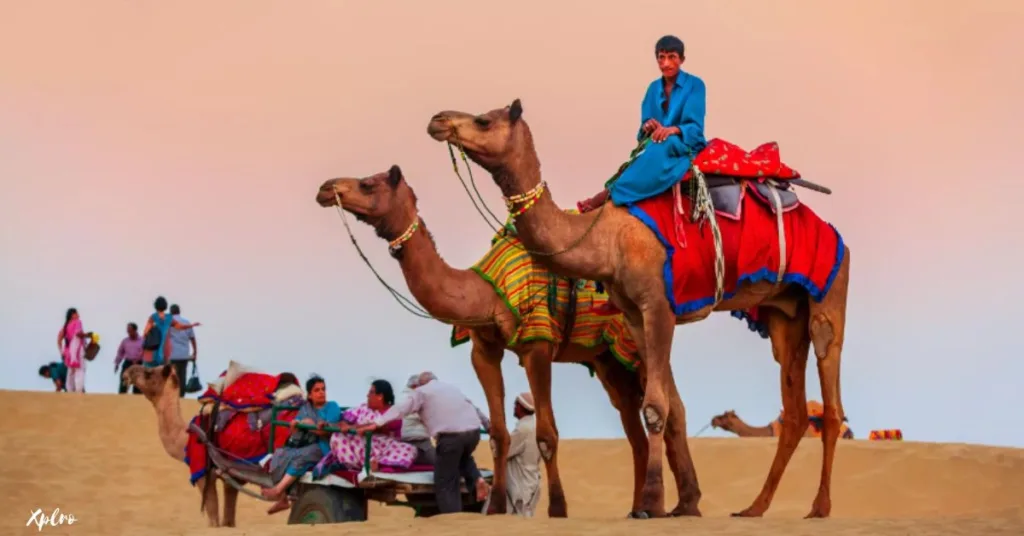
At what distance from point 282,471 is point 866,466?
32.0 feet

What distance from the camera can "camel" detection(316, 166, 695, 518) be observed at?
13438 mm

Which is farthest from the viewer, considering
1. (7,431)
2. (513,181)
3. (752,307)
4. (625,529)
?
(7,431)

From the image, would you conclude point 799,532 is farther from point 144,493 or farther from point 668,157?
point 144,493

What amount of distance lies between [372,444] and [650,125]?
3.40m

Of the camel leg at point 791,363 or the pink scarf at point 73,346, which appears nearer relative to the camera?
the camel leg at point 791,363

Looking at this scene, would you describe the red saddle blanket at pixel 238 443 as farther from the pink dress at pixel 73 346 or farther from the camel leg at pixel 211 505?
the pink dress at pixel 73 346

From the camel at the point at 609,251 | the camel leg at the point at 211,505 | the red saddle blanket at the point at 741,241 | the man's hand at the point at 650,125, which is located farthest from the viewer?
the camel leg at the point at 211,505

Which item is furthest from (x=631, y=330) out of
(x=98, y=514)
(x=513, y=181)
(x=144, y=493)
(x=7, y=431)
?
(x=7, y=431)

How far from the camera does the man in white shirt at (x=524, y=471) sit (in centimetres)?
1454

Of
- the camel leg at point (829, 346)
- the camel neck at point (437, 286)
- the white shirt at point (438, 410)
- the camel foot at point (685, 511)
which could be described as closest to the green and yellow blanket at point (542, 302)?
the camel neck at point (437, 286)

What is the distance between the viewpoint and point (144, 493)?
21656mm

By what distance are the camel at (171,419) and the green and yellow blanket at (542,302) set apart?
3118mm

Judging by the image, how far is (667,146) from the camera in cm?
1268

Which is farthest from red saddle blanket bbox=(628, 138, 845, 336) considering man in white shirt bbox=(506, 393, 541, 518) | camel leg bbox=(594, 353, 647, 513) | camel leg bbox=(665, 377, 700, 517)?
man in white shirt bbox=(506, 393, 541, 518)
